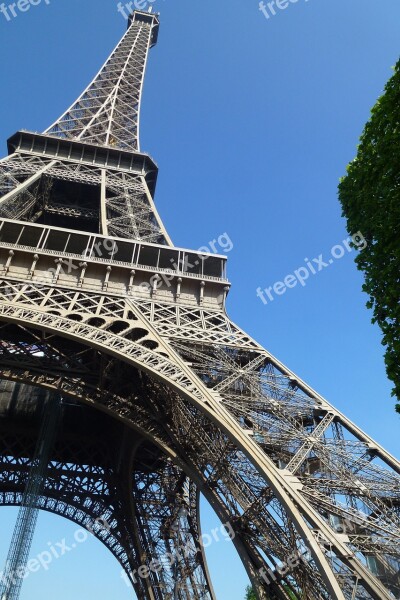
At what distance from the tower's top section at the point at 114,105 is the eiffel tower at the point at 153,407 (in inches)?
15.5

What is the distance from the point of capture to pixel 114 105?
40344mm

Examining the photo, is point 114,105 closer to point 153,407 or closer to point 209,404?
point 153,407

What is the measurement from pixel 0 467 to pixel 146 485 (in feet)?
26.6

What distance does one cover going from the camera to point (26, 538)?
22.1m

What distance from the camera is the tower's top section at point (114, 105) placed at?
36156 millimetres

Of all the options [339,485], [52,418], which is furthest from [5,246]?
[339,485]

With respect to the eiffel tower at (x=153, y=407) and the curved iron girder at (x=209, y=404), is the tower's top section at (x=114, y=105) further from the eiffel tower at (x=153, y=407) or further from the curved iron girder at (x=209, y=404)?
the curved iron girder at (x=209, y=404)

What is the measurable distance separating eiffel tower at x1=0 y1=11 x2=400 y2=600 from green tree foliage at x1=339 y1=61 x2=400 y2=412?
4.60 metres

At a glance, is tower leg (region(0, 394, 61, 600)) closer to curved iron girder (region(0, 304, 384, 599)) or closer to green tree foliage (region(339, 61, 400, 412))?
curved iron girder (region(0, 304, 384, 599))

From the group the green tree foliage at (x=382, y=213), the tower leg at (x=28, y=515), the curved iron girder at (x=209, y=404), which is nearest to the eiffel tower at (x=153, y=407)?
the curved iron girder at (x=209, y=404)

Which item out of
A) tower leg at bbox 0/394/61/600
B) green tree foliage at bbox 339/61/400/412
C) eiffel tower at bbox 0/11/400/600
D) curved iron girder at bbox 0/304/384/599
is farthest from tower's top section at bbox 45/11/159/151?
green tree foliage at bbox 339/61/400/412

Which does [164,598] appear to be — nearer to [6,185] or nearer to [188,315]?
[188,315]

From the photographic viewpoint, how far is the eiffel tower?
476 inches

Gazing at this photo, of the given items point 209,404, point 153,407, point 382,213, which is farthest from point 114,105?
point 382,213
